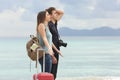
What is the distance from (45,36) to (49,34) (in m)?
0.19

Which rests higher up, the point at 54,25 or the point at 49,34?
the point at 54,25

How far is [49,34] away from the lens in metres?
10.0

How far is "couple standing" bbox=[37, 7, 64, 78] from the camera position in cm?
986

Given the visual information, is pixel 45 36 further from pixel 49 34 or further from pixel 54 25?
pixel 54 25

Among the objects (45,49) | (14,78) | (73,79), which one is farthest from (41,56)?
(14,78)

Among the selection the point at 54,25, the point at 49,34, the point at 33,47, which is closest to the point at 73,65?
the point at 54,25

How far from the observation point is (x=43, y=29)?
9.84 m

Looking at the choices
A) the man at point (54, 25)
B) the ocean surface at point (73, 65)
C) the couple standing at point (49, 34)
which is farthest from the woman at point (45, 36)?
the ocean surface at point (73, 65)

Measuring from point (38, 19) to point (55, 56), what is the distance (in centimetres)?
94

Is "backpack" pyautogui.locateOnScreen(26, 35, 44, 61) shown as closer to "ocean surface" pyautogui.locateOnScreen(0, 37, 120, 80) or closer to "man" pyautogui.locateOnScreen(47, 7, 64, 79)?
"man" pyautogui.locateOnScreen(47, 7, 64, 79)

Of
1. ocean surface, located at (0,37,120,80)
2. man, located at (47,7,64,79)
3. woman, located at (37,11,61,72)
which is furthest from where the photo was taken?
ocean surface, located at (0,37,120,80)

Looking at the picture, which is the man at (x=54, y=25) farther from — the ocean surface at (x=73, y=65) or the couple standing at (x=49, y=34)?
the ocean surface at (x=73, y=65)

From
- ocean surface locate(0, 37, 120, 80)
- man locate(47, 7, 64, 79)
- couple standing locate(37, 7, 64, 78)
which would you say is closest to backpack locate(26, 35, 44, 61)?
couple standing locate(37, 7, 64, 78)

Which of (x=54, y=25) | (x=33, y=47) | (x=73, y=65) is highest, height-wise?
(x=54, y=25)
